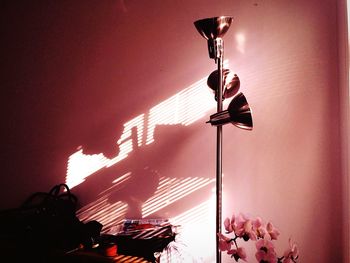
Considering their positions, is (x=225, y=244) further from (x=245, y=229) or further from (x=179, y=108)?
(x=179, y=108)

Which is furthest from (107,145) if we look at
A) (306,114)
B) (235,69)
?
Result: (306,114)

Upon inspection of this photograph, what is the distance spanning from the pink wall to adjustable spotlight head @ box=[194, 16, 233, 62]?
0.38m

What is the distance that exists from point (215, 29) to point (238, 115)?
0.41m

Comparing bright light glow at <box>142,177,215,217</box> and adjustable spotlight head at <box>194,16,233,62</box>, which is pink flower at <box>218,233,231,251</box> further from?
adjustable spotlight head at <box>194,16,233,62</box>

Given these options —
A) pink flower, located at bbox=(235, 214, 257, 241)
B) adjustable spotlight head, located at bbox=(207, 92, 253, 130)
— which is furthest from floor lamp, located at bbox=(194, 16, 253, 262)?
pink flower, located at bbox=(235, 214, 257, 241)

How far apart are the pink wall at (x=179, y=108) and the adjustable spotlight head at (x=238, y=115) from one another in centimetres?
41

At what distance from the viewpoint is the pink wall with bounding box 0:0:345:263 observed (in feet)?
4.63

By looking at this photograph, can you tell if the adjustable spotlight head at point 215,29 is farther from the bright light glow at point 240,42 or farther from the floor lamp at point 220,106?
the bright light glow at point 240,42

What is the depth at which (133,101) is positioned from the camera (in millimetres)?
1640

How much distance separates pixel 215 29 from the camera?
1.13 metres

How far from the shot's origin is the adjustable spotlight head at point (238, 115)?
1.09m

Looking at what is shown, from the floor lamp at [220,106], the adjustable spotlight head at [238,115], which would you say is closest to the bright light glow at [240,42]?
the floor lamp at [220,106]

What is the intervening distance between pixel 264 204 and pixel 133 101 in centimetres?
104

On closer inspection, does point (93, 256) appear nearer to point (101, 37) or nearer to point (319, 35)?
point (101, 37)
